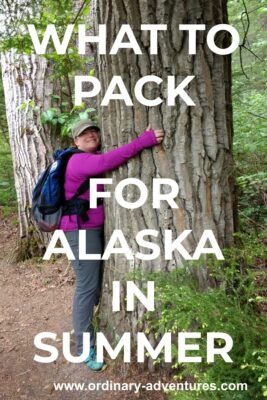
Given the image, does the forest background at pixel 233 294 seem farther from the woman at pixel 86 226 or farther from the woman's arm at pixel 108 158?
the woman's arm at pixel 108 158

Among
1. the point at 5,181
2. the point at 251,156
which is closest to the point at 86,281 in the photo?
the point at 251,156

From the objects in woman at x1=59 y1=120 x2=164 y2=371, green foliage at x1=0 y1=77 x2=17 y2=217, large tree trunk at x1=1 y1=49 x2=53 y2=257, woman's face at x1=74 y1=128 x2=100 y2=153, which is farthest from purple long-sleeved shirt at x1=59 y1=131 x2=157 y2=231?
green foliage at x1=0 y1=77 x2=17 y2=217

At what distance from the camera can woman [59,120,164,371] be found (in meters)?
3.40

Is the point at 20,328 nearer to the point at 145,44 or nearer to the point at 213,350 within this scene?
the point at 213,350

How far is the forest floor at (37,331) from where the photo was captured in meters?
3.45

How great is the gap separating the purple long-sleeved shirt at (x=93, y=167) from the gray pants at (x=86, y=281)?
9 cm

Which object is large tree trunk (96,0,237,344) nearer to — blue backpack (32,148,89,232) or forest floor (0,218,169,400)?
blue backpack (32,148,89,232)

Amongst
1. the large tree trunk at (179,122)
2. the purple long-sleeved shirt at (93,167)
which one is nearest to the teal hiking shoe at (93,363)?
the large tree trunk at (179,122)

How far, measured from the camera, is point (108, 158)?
10.5ft

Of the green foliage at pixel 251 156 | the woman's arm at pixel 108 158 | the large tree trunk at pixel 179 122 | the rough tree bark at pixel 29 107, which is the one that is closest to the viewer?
the large tree trunk at pixel 179 122

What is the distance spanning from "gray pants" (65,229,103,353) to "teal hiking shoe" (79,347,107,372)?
4.5 inches

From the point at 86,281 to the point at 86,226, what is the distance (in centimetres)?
52

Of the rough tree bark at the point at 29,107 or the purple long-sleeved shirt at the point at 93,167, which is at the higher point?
the rough tree bark at the point at 29,107

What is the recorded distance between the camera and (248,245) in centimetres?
301
